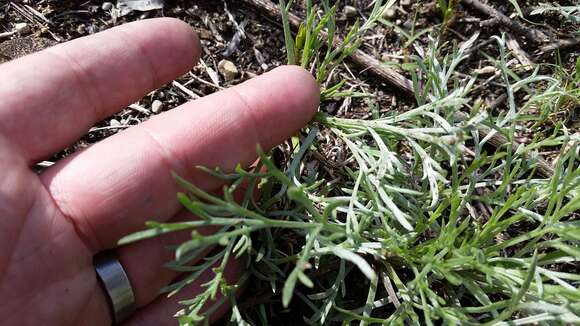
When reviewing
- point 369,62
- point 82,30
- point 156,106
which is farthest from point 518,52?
point 82,30

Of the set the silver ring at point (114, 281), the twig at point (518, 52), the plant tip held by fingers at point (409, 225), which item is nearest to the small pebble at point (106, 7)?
the plant tip held by fingers at point (409, 225)

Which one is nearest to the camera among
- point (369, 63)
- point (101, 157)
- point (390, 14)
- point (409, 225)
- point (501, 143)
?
point (409, 225)

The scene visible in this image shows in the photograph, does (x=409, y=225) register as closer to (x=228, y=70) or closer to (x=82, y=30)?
(x=228, y=70)

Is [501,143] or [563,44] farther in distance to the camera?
[563,44]

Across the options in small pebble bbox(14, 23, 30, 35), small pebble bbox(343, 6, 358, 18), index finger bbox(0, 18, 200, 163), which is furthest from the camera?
small pebble bbox(343, 6, 358, 18)

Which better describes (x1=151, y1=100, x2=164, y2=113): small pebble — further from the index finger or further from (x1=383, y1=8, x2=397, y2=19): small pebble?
(x1=383, y1=8, x2=397, y2=19): small pebble

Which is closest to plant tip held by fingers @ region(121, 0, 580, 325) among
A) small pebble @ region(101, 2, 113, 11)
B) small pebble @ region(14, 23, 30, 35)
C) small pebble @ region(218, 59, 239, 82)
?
small pebble @ region(218, 59, 239, 82)
